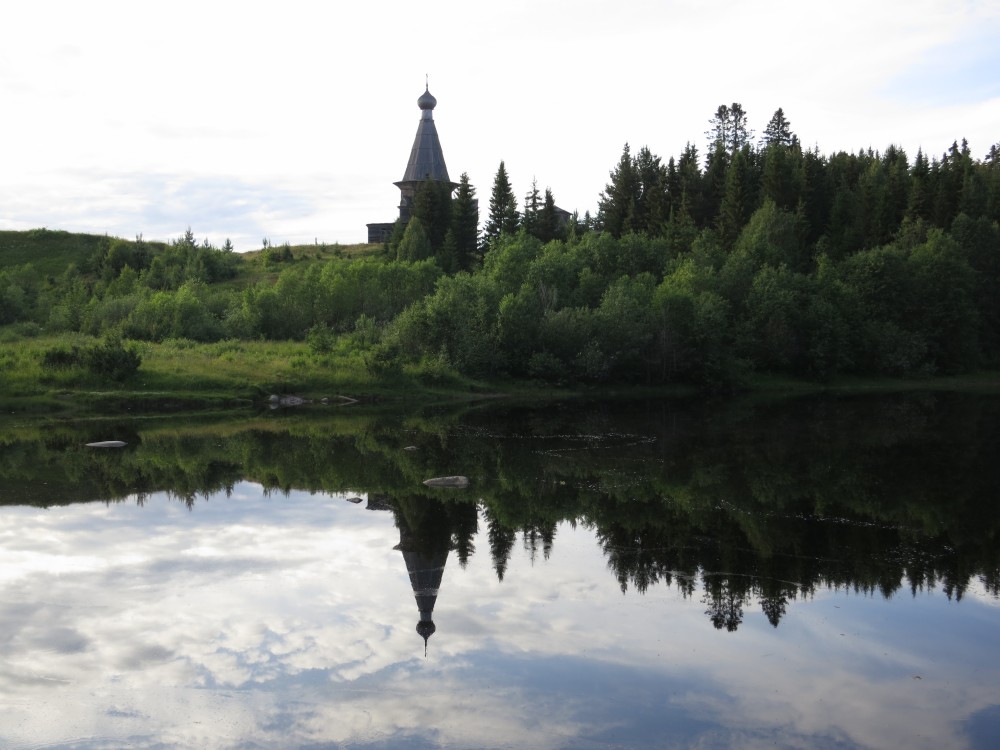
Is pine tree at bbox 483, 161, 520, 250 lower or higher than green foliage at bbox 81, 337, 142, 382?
higher

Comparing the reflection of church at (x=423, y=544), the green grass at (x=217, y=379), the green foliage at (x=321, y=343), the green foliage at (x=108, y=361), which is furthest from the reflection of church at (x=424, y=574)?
the green foliage at (x=321, y=343)

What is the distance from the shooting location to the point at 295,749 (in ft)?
34.4

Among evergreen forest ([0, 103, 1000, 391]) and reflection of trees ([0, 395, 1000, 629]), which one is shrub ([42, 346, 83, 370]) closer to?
evergreen forest ([0, 103, 1000, 391])

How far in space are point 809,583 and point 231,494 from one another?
15.8m

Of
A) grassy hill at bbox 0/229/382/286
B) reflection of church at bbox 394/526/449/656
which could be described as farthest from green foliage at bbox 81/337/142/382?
grassy hill at bbox 0/229/382/286

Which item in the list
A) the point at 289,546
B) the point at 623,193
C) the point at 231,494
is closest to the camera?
the point at 289,546

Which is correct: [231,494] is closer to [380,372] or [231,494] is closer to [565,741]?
[565,741]

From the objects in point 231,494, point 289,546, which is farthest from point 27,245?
point 289,546

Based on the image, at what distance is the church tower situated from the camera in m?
93.5

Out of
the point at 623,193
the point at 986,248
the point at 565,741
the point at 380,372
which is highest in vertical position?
the point at 623,193

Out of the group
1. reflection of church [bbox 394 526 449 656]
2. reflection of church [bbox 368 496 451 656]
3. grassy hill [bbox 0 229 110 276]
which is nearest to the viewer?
reflection of church [bbox 394 526 449 656]

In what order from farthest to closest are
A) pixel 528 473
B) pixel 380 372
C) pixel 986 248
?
1. pixel 986 248
2. pixel 380 372
3. pixel 528 473

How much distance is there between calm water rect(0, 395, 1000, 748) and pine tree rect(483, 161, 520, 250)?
6013 centimetres

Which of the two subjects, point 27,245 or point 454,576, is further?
point 27,245
